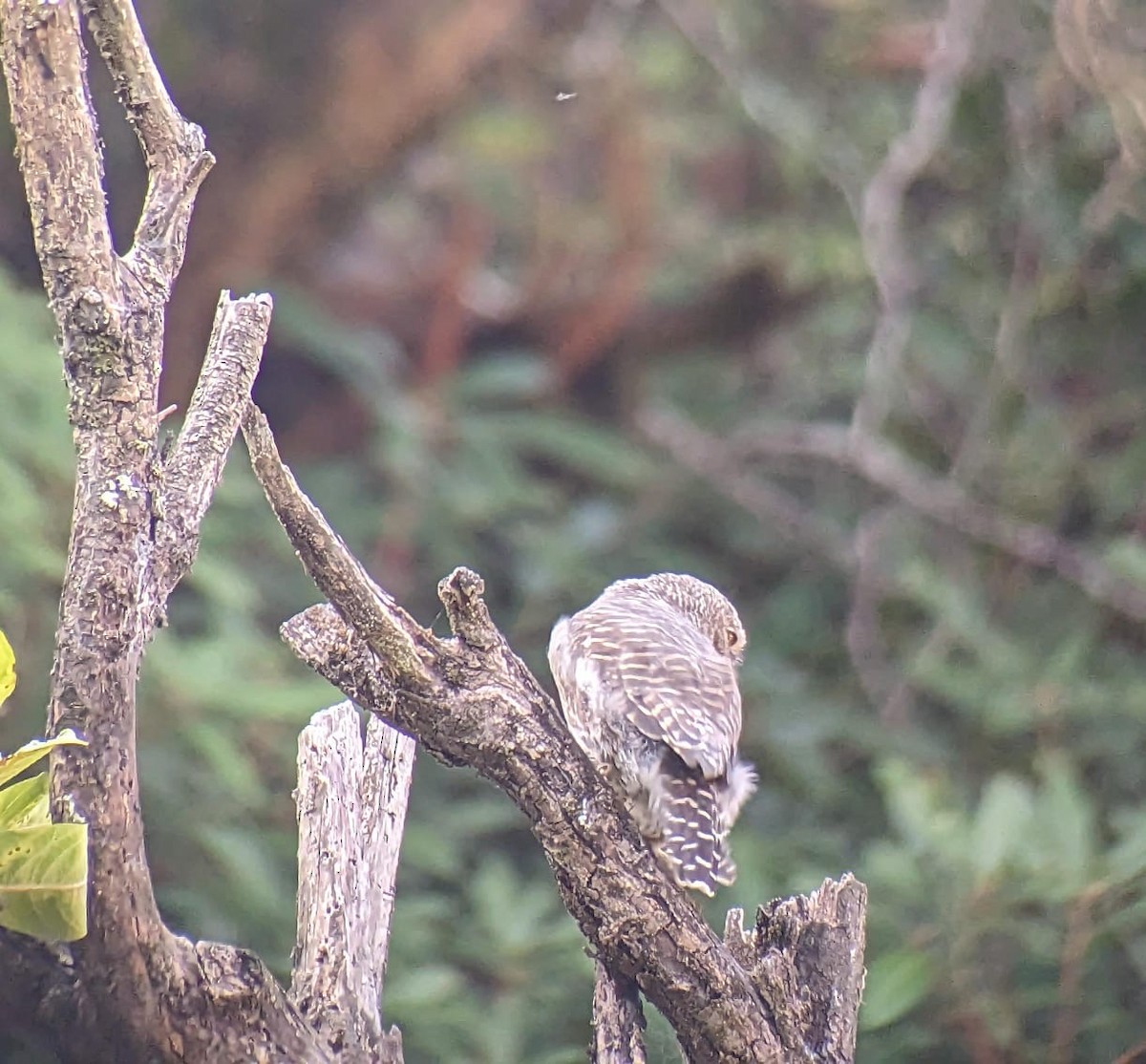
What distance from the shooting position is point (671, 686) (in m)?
3.44

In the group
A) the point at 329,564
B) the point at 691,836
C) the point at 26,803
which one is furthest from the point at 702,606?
the point at 26,803

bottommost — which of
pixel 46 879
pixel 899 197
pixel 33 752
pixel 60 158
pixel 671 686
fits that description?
pixel 46 879

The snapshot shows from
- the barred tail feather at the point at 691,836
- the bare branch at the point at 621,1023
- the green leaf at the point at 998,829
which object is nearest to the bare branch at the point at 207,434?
the bare branch at the point at 621,1023

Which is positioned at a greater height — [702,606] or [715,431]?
[715,431]

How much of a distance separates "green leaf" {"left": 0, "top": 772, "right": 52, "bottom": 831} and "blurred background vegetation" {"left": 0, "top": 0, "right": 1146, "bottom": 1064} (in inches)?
81.8

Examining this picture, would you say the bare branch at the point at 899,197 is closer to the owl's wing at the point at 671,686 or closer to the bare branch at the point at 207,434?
the owl's wing at the point at 671,686

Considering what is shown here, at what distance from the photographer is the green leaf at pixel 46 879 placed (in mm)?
1896

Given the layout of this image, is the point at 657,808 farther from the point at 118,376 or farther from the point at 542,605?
the point at 542,605

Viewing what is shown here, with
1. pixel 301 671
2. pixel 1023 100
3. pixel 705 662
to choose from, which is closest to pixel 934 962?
pixel 705 662

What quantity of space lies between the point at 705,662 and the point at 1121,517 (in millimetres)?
3219

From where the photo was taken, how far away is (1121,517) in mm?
6457

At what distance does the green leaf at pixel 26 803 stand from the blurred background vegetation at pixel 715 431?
2079mm

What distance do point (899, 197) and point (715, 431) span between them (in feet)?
4.95

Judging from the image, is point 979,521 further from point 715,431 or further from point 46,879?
point 46,879
